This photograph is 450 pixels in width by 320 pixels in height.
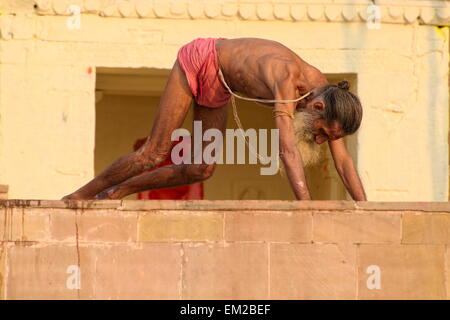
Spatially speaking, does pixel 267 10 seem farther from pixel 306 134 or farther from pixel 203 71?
pixel 306 134

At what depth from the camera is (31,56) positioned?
11.2 metres

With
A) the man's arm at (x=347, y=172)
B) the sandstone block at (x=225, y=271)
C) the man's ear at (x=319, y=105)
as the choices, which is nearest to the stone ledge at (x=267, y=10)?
the man's arm at (x=347, y=172)

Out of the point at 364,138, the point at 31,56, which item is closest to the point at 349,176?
the point at 364,138

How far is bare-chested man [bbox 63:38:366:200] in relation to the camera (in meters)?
7.80

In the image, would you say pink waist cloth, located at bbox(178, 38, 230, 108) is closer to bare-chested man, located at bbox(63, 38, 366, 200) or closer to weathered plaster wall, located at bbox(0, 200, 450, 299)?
bare-chested man, located at bbox(63, 38, 366, 200)

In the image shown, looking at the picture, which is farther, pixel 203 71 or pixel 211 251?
pixel 203 71

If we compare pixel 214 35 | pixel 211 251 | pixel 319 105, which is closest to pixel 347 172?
pixel 319 105

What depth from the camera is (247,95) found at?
26.8ft

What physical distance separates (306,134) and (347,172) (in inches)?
16.3

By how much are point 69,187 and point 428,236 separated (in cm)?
437

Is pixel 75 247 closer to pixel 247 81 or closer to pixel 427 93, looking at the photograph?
pixel 247 81

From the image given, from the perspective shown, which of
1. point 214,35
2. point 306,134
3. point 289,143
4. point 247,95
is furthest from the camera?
point 214,35

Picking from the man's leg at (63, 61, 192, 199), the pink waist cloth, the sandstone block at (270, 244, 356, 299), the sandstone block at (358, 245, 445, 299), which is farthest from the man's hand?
the sandstone block at (358, 245, 445, 299)

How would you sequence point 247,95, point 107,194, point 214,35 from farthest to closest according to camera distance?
point 214,35
point 107,194
point 247,95
